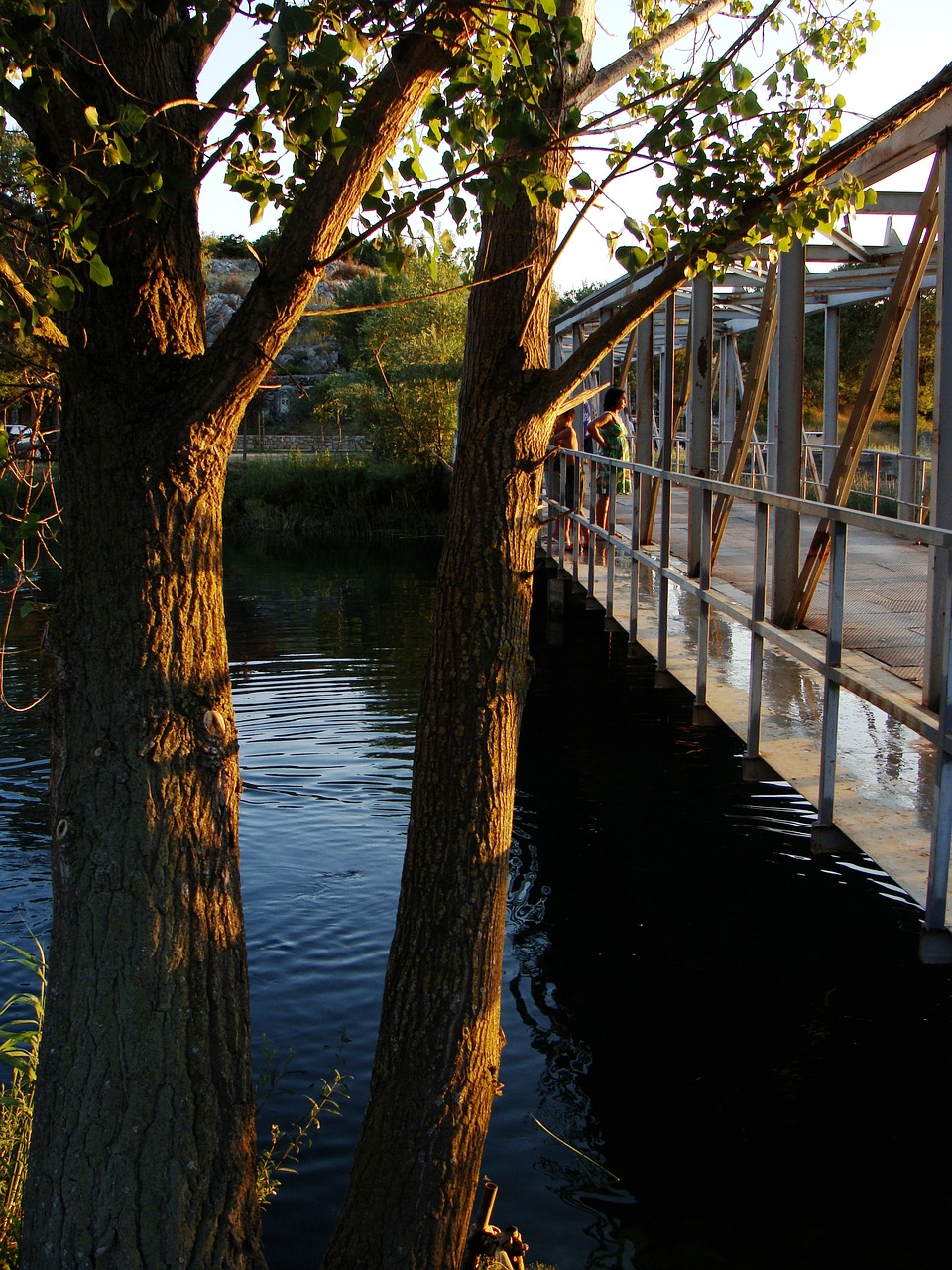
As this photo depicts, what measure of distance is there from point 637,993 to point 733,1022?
711mm

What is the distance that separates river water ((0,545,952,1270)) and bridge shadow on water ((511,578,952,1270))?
0.02m

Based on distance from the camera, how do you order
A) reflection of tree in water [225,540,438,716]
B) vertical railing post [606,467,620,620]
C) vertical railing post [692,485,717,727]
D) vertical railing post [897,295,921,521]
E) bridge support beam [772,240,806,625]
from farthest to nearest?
reflection of tree in water [225,540,438,716] < vertical railing post [897,295,921,521] < vertical railing post [606,467,620,620] < bridge support beam [772,240,806,625] < vertical railing post [692,485,717,727]

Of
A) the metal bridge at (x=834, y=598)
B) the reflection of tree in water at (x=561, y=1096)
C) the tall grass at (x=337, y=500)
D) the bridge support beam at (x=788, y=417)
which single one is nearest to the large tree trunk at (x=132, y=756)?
the metal bridge at (x=834, y=598)

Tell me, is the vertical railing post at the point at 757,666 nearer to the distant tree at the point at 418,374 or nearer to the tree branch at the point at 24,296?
the tree branch at the point at 24,296

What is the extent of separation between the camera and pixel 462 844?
14.0 ft

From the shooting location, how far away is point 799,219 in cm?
418

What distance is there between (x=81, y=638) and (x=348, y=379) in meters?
59.3

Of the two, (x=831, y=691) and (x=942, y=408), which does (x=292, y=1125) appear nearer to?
(x=831, y=691)

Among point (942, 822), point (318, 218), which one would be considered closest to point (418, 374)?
point (318, 218)

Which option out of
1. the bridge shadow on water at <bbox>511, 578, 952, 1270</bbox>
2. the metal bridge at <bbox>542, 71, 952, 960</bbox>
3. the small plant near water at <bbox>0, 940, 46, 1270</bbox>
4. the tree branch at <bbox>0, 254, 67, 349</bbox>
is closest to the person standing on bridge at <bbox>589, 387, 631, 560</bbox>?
the metal bridge at <bbox>542, 71, 952, 960</bbox>

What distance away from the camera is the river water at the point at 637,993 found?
19.5ft

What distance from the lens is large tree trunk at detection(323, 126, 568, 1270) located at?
4211 mm

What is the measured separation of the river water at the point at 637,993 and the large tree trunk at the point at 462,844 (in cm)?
171

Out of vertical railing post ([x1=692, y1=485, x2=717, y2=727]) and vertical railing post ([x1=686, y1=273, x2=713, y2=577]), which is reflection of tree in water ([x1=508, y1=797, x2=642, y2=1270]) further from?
vertical railing post ([x1=686, y1=273, x2=713, y2=577])
